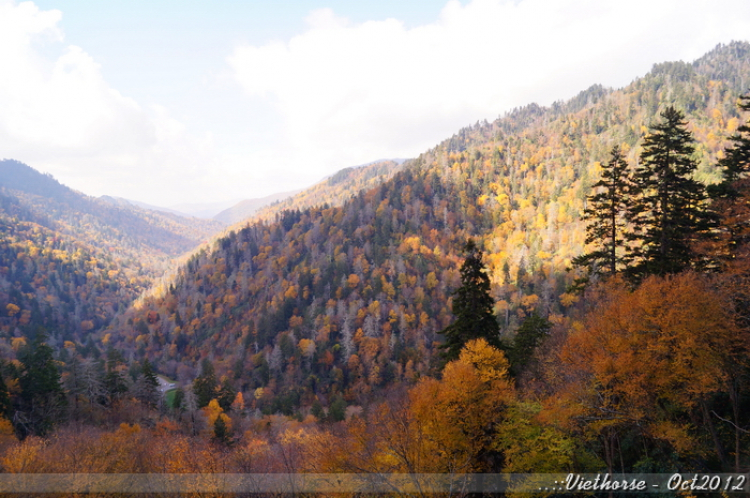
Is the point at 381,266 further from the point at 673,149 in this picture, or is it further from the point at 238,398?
the point at 673,149

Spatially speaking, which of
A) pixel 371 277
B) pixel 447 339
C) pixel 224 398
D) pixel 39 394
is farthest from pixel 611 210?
pixel 371 277

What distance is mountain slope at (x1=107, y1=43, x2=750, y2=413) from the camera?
353ft

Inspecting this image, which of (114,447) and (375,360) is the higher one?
(114,447)

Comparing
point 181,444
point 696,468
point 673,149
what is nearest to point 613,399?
point 696,468

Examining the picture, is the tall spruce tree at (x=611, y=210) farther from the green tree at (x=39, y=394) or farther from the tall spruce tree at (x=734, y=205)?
the green tree at (x=39, y=394)

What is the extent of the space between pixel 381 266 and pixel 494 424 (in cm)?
12408

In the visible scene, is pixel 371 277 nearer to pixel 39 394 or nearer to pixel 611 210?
pixel 39 394

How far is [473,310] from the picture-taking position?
28.2m

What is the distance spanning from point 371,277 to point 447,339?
112m

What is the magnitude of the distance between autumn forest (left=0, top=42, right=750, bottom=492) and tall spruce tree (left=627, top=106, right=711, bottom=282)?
139mm

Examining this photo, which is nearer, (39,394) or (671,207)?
(671,207)

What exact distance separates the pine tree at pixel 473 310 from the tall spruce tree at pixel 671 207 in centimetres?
972

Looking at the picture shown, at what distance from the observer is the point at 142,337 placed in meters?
152

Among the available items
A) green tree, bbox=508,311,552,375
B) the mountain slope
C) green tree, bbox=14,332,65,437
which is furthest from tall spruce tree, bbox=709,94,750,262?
the mountain slope
